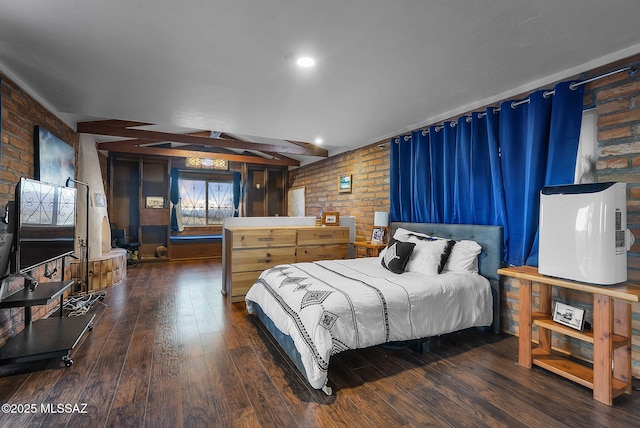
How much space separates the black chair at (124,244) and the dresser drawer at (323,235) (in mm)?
4135

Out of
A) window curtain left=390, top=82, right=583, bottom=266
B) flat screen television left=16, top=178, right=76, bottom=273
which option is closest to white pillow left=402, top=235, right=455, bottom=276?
window curtain left=390, top=82, right=583, bottom=266

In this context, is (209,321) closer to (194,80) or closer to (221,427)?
(221,427)

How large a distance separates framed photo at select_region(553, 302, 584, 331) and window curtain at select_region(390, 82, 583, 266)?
0.48m

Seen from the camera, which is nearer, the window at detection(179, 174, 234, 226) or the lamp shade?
the lamp shade

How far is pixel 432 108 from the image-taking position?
10.7 feet

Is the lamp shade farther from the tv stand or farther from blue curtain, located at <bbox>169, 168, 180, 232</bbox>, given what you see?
blue curtain, located at <bbox>169, 168, 180, 232</bbox>

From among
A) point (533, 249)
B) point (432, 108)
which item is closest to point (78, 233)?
point (432, 108)

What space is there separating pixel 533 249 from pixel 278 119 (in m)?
3.01

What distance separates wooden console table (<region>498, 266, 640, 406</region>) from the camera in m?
1.79

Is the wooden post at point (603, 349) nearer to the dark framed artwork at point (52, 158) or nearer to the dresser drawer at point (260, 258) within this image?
the dresser drawer at point (260, 258)

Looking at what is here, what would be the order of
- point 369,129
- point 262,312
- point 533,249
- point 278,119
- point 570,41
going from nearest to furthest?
1. point 570,41
2. point 533,249
3. point 262,312
4. point 278,119
5. point 369,129

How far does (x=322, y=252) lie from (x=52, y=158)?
11.0 ft

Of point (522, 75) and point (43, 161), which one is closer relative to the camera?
point (522, 75)

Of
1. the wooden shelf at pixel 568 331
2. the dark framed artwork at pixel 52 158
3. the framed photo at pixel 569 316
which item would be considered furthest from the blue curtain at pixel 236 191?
the framed photo at pixel 569 316
